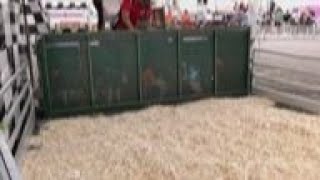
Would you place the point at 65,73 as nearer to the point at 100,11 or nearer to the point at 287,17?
the point at 100,11

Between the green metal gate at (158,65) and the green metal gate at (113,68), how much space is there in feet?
0.34

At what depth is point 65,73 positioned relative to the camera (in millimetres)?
5316

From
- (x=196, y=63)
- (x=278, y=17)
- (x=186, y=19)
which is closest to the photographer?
(x=196, y=63)

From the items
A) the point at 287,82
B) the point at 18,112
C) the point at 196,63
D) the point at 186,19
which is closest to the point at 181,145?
the point at 18,112

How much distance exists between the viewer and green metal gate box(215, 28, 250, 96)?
6043 millimetres

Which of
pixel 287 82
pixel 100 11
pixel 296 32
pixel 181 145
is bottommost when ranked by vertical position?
pixel 181 145

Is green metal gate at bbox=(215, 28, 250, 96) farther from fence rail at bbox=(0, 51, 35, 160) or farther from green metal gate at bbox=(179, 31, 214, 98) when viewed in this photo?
fence rail at bbox=(0, 51, 35, 160)

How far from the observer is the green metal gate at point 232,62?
6043mm

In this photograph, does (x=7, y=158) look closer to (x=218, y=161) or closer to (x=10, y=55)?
(x=218, y=161)

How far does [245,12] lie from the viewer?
7.00 metres

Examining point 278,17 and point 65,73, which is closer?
point 65,73

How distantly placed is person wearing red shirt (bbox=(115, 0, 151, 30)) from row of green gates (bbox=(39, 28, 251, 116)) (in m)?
0.45

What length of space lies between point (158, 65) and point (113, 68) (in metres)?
0.53

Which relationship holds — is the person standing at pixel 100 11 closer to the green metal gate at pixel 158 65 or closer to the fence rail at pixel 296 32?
the green metal gate at pixel 158 65
